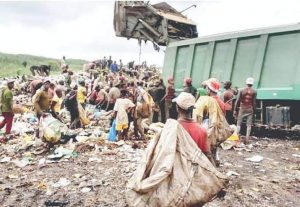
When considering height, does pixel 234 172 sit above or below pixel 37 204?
above

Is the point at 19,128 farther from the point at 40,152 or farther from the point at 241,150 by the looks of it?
the point at 241,150

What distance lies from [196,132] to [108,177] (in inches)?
130

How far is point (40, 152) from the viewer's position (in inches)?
324

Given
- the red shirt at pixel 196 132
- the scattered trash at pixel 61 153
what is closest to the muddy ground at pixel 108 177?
the scattered trash at pixel 61 153

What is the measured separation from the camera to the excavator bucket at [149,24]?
1541 cm

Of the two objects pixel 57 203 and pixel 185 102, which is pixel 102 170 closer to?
pixel 57 203

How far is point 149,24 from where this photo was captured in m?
15.6

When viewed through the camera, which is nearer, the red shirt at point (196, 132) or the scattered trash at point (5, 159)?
the red shirt at point (196, 132)

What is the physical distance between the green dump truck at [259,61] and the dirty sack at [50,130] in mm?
4577

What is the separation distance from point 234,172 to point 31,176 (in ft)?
10.2

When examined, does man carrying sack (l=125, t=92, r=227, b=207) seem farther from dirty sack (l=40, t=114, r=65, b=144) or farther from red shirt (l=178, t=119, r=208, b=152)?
dirty sack (l=40, t=114, r=65, b=144)

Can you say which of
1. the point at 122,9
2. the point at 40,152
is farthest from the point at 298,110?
the point at 122,9

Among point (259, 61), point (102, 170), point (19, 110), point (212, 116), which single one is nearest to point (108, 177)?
point (102, 170)

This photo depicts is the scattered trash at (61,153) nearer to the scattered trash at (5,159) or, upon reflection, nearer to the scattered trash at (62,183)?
the scattered trash at (5,159)
